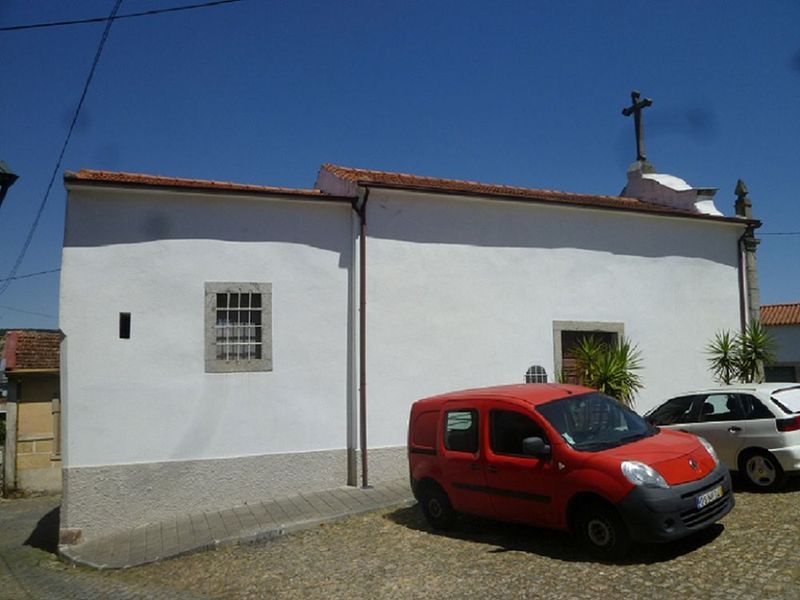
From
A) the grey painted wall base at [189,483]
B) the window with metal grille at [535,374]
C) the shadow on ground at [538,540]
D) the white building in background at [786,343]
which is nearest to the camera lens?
the shadow on ground at [538,540]

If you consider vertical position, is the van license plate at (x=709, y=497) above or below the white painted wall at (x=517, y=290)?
below

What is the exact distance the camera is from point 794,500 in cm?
791

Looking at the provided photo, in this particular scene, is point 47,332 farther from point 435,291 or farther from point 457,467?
point 457,467

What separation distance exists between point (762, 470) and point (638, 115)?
1160 cm

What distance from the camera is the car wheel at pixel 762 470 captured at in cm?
839

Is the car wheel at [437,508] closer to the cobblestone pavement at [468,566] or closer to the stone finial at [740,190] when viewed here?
the cobblestone pavement at [468,566]

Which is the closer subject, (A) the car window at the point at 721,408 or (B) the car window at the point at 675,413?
(A) the car window at the point at 721,408

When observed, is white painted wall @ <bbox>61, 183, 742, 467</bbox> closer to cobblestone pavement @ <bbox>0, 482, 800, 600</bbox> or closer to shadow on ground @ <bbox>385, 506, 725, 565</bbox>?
cobblestone pavement @ <bbox>0, 482, 800, 600</bbox>

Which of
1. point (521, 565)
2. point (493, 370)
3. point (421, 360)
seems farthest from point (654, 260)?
point (521, 565)

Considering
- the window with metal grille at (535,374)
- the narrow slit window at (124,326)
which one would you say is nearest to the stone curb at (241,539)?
the narrow slit window at (124,326)

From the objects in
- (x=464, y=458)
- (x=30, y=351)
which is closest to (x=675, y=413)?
(x=464, y=458)

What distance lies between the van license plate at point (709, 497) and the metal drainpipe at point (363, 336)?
18.0ft

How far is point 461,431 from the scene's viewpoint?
25.7 feet

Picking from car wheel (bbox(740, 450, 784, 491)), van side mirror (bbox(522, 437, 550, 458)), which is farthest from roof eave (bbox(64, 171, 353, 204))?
car wheel (bbox(740, 450, 784, 491))
